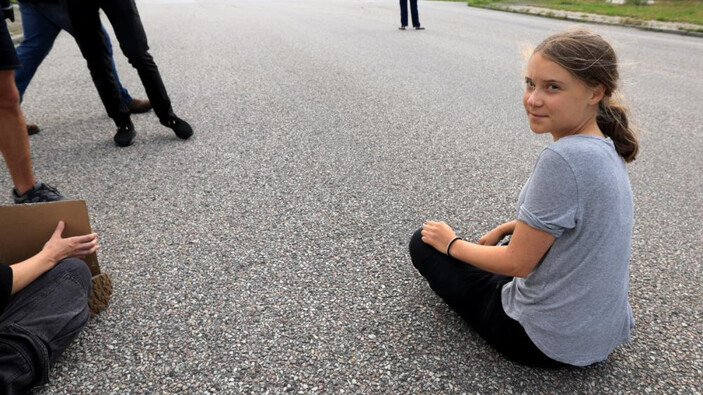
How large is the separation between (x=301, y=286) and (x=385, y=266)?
435mm

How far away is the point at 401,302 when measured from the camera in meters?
2.34

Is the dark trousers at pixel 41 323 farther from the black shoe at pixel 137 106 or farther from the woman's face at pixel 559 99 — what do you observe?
the black shoe at pixel 137 106

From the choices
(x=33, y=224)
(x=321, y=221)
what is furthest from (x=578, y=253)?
(x=33, y=224)

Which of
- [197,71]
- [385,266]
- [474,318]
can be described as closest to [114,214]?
[385,266]

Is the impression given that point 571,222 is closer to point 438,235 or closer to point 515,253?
point 515,253

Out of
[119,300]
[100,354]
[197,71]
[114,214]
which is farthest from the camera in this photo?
[197,71]

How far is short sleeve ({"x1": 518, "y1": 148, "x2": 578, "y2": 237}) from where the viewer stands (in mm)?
1594

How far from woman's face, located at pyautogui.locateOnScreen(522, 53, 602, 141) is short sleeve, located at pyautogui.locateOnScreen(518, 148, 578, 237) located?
0.47 feet

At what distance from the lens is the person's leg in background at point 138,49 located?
3736 millimetres

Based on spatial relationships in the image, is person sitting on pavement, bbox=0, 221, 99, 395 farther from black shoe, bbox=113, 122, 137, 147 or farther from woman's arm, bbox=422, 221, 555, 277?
black shoe, bbox=113, 122, 137, 147

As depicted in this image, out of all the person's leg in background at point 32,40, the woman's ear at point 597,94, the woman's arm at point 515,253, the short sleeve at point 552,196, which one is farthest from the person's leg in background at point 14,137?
the woman's ear at point 597,94

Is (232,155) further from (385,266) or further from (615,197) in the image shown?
(615,197)

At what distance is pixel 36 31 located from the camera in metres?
4.32

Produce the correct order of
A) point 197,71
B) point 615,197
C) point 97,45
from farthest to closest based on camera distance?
point 197,71
point 97,45
point 615,197
